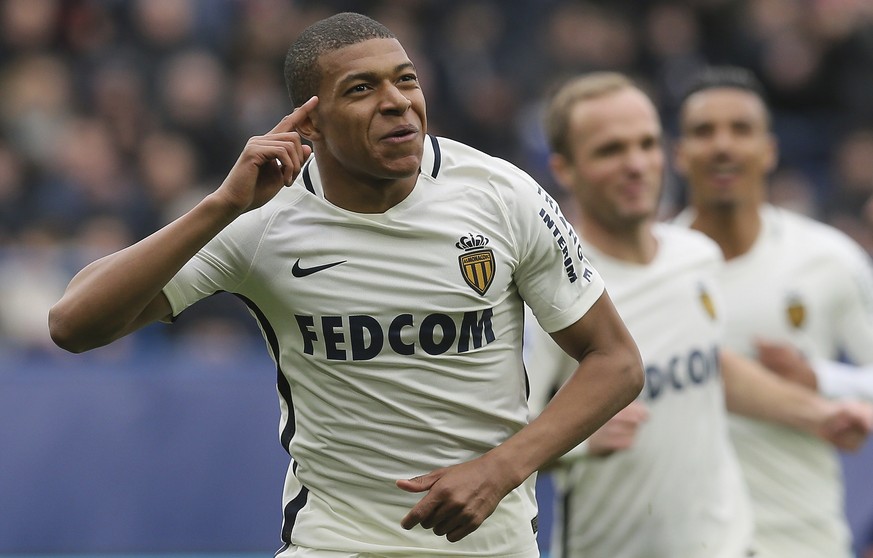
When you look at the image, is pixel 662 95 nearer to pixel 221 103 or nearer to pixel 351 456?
pixel 221 103

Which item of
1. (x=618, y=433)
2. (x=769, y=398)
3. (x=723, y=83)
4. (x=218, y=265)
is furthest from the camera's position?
(x=723, y=83)

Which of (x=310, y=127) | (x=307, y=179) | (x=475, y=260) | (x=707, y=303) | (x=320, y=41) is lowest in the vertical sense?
(x=707, y=303)

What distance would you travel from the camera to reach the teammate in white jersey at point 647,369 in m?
4.75

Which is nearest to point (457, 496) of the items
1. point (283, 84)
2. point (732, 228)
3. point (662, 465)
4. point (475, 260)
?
point (475, 260)

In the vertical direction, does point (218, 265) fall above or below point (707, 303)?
above

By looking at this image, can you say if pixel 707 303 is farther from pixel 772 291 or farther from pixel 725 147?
pixel 725 147

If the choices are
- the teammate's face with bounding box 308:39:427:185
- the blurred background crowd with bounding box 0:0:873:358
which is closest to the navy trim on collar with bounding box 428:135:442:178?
the teammate's face with bounding box 308:39:427:185

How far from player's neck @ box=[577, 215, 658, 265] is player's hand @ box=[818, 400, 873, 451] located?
92 centimetres

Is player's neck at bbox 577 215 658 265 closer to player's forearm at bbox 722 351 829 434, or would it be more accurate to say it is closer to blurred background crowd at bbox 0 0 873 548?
player's forearm at bbox 722 351 829 434

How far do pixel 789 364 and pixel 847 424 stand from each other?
1.10 feet

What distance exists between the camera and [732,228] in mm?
5809

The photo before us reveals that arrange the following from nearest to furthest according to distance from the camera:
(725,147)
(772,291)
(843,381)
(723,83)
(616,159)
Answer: (616,159)
(843,381)
(772,291)
(725,147)
(723,83)

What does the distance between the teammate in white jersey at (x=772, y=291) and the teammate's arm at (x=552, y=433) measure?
2030 millimetres

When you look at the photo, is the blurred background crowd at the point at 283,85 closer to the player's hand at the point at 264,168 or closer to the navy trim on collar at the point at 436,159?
the navy trim on collar at the point at 436,159
